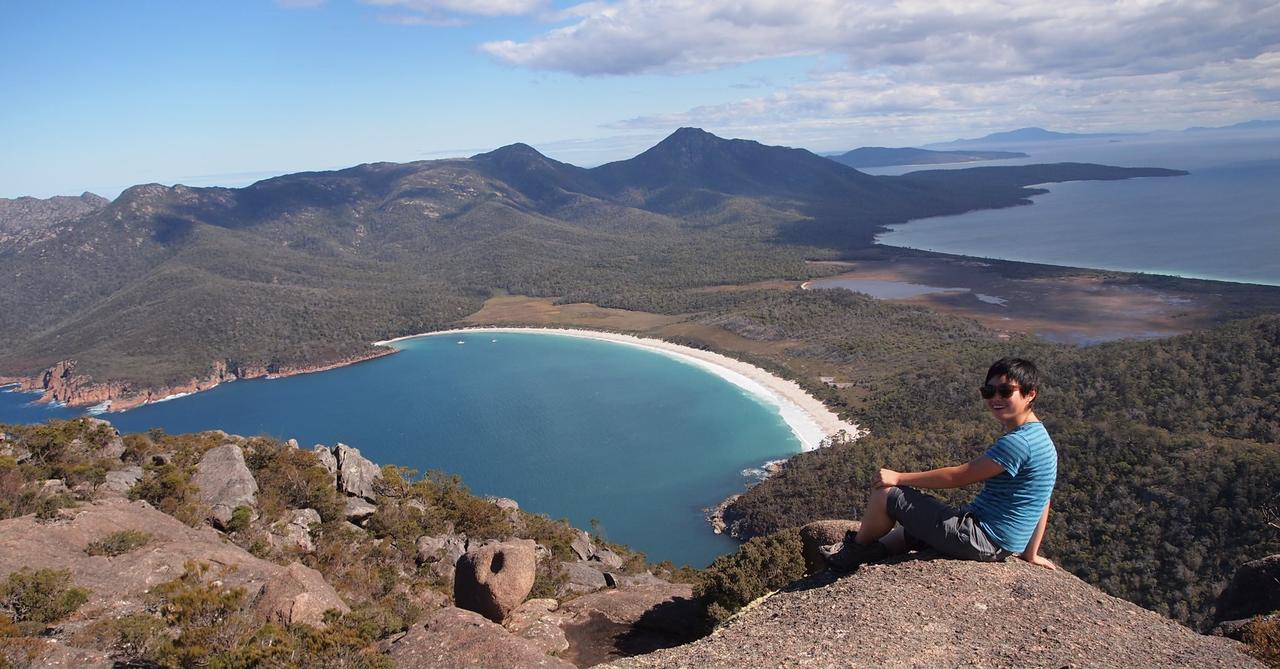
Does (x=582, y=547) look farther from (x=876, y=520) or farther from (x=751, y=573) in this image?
(x=876, y=520)

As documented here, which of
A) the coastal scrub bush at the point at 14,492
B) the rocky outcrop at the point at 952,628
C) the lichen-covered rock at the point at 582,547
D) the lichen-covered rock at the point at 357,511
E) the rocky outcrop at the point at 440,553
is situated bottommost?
the lichen-covered rock at the point at 582,547

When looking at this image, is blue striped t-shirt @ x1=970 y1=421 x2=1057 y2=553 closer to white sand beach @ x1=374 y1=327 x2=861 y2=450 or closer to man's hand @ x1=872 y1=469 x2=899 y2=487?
man's hand @ x1=872 y1=469 x2=899 y2=487

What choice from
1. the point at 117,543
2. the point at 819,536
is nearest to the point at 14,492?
the point at 117,543

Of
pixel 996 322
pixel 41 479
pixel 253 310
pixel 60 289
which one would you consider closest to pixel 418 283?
pixel 253 310

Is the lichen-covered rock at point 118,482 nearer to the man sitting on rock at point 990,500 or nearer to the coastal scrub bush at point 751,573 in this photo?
the coastal scrub bush at point 751,573

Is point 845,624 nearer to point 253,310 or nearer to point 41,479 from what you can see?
point 41,479

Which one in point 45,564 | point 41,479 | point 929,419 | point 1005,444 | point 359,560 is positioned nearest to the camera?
point 1005,444

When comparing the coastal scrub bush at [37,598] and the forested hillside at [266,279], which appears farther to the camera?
the forested hillside at [266,279]

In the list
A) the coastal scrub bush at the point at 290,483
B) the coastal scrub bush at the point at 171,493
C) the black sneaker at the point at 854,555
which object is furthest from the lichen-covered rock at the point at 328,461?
the black sneaker at the point at 854,555
